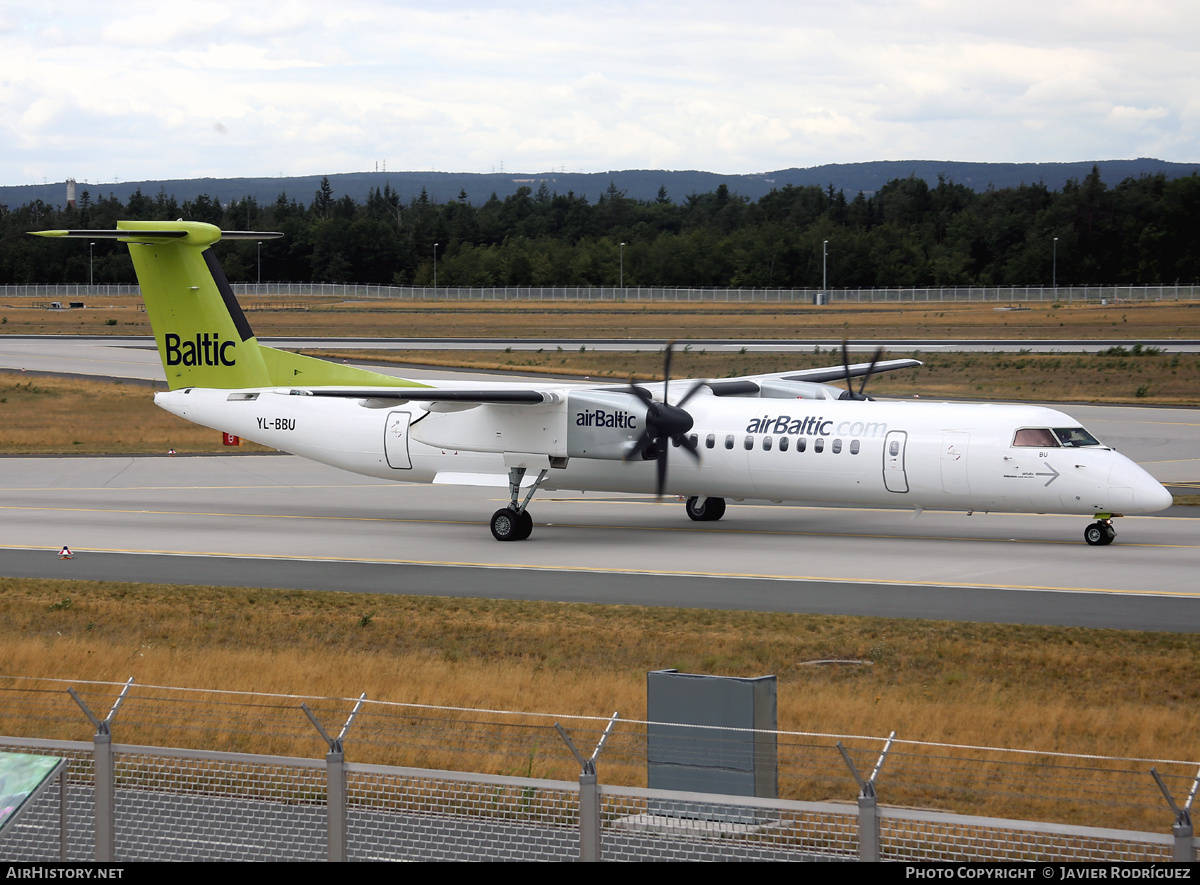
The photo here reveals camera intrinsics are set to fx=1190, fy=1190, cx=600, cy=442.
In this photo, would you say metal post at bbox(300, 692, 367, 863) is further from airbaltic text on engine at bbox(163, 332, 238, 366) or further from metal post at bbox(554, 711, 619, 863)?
airbaltic text on engine at bbox(163, 332, 238, 366)

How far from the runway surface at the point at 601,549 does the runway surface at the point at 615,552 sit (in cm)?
7

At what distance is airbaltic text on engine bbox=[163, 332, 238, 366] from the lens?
29672mm

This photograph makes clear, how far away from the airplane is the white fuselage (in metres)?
0.04

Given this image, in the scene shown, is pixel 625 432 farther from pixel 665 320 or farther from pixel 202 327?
pixel 665 320

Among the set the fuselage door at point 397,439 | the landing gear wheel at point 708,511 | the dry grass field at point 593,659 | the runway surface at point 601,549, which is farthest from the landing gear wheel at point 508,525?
the dry grass field at point 593,659

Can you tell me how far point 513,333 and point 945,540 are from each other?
69.1 meters

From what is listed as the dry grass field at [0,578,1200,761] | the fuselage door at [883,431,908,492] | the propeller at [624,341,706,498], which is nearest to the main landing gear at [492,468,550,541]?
the propeller at [624,341,706,498]

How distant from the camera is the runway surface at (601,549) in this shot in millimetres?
20938

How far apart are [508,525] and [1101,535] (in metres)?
12.7

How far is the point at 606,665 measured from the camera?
1711 centimetres

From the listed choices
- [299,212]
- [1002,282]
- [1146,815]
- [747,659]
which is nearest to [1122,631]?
[747,659]

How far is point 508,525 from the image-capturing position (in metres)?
27.0

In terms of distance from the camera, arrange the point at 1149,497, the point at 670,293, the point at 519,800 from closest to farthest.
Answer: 1. the point at 519,800
2. the point at 1149,497
3. the point at 670,293

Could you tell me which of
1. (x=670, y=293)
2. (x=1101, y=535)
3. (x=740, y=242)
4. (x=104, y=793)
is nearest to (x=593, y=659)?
(x=104, y=793)
